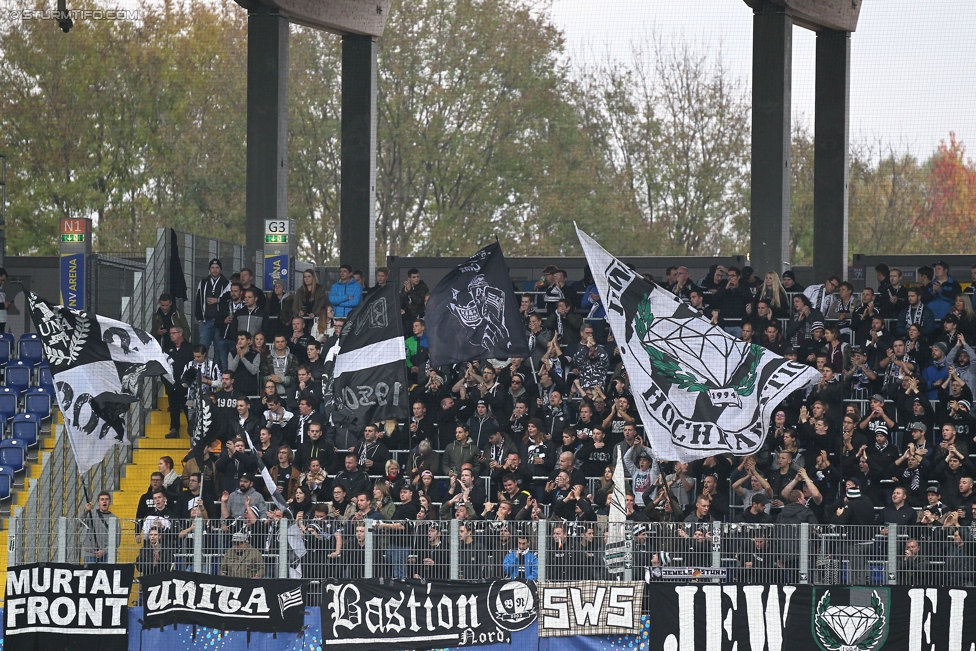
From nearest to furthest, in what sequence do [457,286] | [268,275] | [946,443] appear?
[946,443] < [457,286] < [268,275]

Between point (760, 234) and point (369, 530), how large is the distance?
13.3 metres

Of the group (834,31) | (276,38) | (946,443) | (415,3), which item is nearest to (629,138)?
(415,3)

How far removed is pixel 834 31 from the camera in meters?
29.4

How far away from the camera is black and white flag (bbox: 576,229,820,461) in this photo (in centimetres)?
1791

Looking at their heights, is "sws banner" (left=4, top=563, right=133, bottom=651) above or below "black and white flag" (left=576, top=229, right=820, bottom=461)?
below

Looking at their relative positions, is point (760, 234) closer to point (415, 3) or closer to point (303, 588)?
point (303, 588)

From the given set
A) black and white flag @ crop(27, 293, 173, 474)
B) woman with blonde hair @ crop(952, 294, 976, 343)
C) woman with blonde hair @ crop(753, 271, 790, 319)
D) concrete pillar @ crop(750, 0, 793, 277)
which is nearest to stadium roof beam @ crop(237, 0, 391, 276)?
concrete pillar @ crop(750, 0, 793, 277)

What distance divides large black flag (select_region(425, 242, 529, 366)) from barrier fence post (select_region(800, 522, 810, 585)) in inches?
201

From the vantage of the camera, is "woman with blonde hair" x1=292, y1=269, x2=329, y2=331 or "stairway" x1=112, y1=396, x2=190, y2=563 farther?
"woman with blonde hair" x1=292, y1=269, x2=329, y2=331

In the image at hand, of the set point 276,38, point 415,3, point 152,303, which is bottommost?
point 152,303

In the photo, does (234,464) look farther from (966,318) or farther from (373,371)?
(966,318)

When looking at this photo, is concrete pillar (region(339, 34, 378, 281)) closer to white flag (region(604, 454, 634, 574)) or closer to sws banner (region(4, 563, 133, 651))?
sws banner (region(4, 563, 133, 651))

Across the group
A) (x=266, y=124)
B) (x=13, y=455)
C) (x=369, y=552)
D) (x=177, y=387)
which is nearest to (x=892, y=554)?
(x=369, y=552)

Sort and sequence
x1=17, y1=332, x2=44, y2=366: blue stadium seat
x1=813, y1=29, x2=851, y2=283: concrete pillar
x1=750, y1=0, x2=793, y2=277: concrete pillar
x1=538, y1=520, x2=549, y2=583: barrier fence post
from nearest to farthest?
A: x1=538, y1=520, x2=549, y2=583: barrier fence post < x1=17, y1=332, x2=44, y2=366: blue stadium seat < x1=750, y1=0, x2=793, y2=277: concrete pillar < x1=813, y1=29, x2=851, y2=283: concrete pillar
